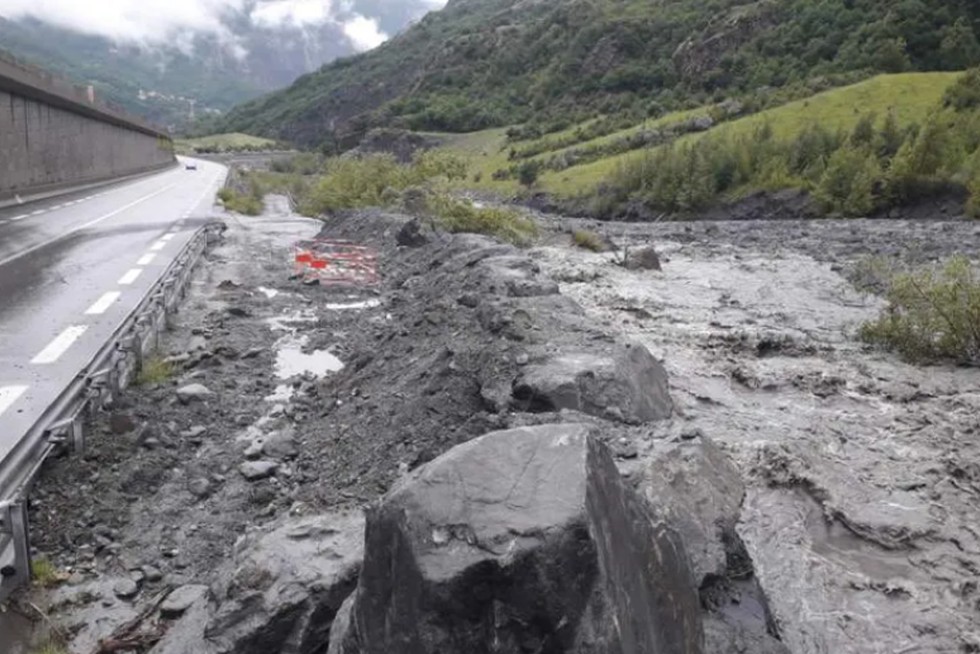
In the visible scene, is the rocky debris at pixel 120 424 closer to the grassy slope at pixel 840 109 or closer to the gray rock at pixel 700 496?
the gray rock at pixel 700 496

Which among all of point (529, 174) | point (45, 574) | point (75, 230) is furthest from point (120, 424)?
point (529, 174)

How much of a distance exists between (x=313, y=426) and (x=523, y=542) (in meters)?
5.62

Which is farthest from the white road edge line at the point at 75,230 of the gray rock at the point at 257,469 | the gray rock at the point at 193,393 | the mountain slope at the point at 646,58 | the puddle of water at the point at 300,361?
the mountain slope at the point at 646,58

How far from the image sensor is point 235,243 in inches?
965

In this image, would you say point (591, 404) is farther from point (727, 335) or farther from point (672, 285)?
point (672, 285)

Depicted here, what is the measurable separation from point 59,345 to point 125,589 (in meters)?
5.75

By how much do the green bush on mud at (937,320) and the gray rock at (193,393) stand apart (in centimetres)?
1001

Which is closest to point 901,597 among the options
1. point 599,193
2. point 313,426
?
point 313,426

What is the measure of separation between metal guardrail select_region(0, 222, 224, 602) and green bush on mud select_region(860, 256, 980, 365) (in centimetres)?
1094

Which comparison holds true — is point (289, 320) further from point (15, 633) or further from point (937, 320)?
point (937, 320)

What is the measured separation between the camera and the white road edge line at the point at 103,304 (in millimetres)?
12376

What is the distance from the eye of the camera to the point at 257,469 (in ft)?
24.6

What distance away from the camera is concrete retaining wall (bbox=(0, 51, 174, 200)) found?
30.5m

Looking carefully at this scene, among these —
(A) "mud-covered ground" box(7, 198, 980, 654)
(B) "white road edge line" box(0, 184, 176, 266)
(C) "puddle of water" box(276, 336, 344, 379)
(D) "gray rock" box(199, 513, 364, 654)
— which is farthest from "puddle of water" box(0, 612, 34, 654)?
(B) "white road edge line" box(0, 184, 176, 266)
